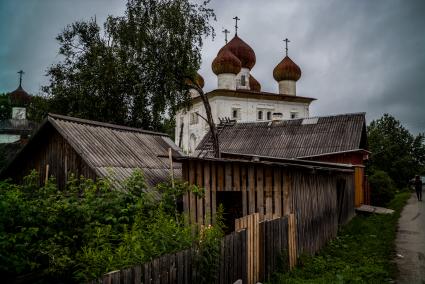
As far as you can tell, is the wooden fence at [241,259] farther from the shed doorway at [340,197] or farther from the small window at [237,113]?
the small window at [237,113]

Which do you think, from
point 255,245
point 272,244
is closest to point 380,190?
point 272,244

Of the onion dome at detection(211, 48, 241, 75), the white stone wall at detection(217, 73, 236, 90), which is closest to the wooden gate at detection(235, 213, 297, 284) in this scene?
the onion dome at detection(211, 48, 241, 75)

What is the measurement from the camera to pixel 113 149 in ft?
39.0

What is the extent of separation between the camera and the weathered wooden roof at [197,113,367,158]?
71.5 ft

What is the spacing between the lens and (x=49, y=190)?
8.37m

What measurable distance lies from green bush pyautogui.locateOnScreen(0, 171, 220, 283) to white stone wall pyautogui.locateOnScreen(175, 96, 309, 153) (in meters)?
29.9

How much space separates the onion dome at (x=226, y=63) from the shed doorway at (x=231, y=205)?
86.3 feet

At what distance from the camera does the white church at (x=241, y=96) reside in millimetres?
38688

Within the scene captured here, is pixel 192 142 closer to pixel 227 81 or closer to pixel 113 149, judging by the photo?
pixel 227 81

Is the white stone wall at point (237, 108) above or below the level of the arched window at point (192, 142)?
above

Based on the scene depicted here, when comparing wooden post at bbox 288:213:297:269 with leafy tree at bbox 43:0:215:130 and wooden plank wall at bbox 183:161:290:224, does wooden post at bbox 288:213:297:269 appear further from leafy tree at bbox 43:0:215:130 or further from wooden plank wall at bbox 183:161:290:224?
leafy tree at bbox 43:0:215:130

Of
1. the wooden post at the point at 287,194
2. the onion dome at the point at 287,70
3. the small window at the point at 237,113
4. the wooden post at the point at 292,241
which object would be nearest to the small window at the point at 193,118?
the small window at the point at 237,113

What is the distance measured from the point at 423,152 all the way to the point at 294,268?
40.6m

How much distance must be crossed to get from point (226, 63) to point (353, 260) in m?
30.0
